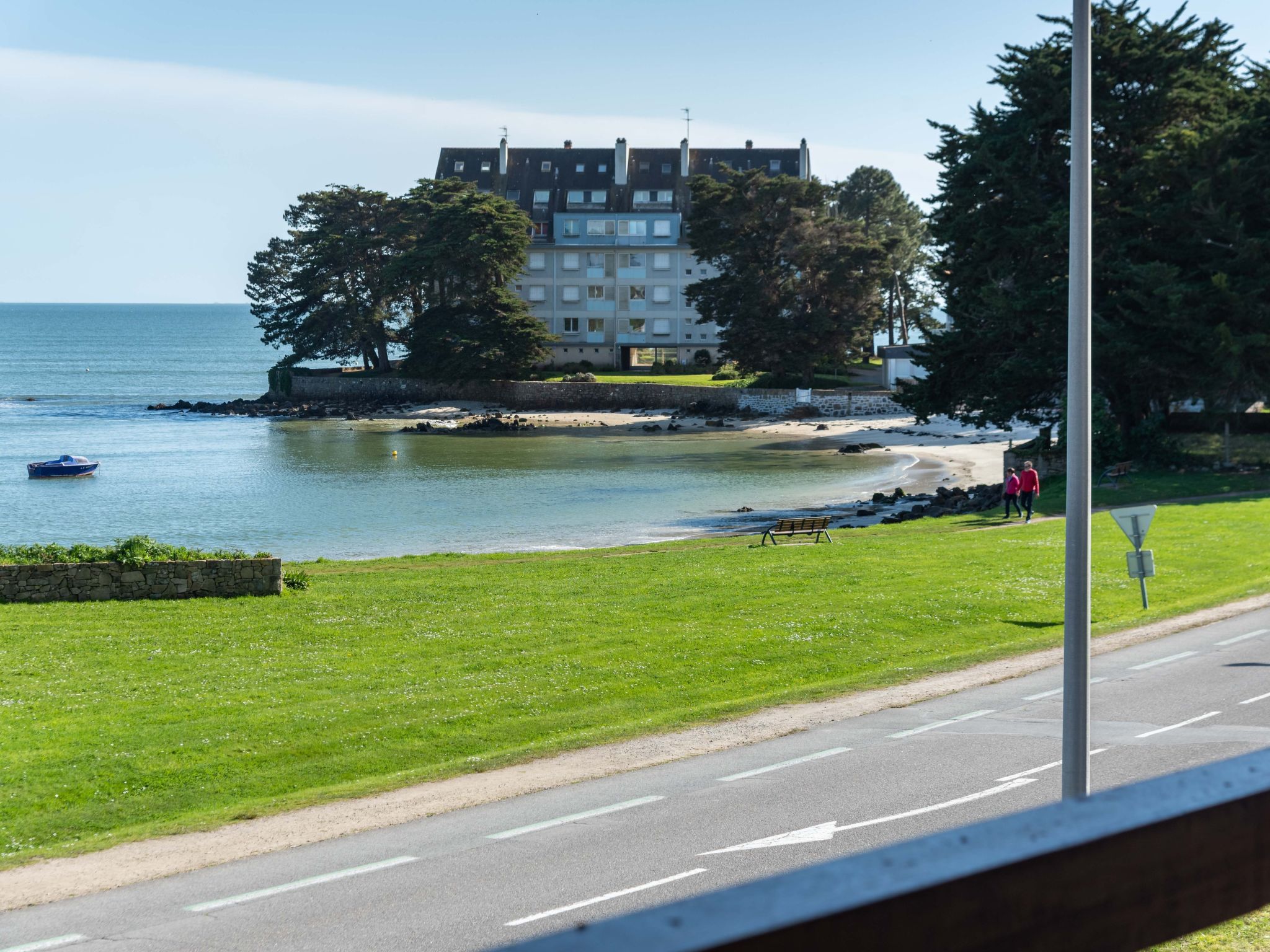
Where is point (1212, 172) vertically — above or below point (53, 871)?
above

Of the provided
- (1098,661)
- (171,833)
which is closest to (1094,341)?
(1098,661)

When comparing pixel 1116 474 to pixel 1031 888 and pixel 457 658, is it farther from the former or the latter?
pixel 1031 888

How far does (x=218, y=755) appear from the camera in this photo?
48.9 feet

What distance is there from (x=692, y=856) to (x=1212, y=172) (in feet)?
134

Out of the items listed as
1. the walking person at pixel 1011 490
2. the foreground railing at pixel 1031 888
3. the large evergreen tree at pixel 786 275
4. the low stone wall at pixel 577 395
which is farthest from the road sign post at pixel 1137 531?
the large evergreen tree at pixel 786 275

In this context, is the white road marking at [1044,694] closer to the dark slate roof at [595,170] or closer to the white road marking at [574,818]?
the white road marking at [574,818]

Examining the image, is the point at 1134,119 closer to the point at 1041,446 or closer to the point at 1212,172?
the point at 1212,172

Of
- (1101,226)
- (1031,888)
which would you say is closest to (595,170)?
(1101,226)

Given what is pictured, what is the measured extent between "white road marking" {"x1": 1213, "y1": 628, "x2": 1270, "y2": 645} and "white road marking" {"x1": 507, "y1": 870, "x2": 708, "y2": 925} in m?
13.4

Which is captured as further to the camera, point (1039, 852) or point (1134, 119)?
point (1134, 119)

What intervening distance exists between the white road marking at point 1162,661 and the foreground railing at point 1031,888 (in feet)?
60.4

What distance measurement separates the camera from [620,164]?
12738cm

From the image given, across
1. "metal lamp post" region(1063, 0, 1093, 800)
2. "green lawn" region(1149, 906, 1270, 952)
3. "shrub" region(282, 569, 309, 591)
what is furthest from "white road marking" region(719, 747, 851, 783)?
"shrub" region(282, 569, 309, 591)

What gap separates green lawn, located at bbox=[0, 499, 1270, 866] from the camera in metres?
14.4
